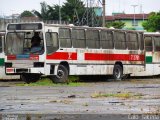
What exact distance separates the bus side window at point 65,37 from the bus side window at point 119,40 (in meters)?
4.54

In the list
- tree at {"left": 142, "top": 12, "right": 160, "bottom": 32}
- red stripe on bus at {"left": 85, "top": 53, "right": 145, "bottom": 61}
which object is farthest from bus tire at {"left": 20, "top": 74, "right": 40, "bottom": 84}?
tree at {"left": 142, "top": 12, "right": 160, "bottom": 32}

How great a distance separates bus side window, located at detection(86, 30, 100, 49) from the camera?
108 feet

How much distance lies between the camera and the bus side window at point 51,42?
29547 mm

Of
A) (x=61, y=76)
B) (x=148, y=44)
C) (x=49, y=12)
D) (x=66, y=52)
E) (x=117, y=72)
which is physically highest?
(x=49, y=12)

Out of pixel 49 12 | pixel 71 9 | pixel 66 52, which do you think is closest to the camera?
pixel 66 52

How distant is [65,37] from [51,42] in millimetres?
1334

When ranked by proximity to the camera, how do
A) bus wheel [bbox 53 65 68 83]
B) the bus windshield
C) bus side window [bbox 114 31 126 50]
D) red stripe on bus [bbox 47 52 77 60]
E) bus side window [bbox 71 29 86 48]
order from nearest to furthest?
the bus windshield, red stripe on bus [bbox 47 52 77 60], bus wheel [bbox 53 65 68 83], bus side window [bbox 71 29 86 48], bus side window [bbox 114 31 126 50]

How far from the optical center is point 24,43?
98.0ft

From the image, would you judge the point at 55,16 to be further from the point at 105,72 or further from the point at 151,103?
the point at 151,103

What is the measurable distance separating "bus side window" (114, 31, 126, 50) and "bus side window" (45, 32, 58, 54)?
586 centimetres

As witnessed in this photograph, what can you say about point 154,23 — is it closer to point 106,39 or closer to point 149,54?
point 149,54

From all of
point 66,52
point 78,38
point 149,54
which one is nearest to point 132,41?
point 149,54

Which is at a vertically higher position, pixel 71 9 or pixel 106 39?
pixel 71 9

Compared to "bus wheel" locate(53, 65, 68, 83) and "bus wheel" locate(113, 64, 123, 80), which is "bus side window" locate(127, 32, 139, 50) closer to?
"bus wheel" locate(113, 64, 123, 80)
